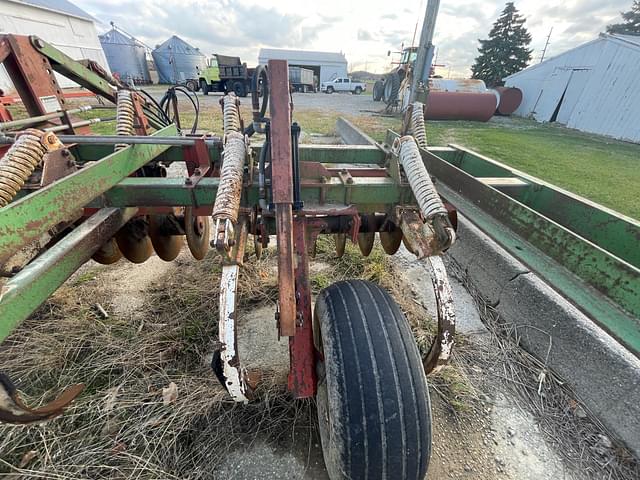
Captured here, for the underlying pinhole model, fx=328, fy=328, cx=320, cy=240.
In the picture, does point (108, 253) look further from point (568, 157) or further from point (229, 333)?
point (568, 157)

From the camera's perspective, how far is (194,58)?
111 ft

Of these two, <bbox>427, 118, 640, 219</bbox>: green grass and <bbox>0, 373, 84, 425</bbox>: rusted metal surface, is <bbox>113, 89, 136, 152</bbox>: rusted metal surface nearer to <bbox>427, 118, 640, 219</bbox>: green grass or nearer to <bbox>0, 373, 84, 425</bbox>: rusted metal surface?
<bbox>0, 373, 84, 425</bbox>: rusted metal surface

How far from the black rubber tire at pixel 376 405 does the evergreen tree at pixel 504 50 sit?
33.3 meters

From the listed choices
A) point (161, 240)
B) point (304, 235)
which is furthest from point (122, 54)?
point (304, 235)

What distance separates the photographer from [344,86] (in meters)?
34.4

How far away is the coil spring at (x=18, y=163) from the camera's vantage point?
133cm

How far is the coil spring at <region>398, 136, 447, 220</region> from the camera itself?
4.76 feet

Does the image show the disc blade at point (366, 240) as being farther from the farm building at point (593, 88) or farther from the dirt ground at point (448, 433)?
the farm building at point (593, 88)

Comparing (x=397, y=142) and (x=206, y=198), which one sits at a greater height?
(x=397, y=142)

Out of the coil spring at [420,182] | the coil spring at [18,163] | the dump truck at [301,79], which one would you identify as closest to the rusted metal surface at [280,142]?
the coil spring at [420,182]

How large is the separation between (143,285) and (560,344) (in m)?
3.37

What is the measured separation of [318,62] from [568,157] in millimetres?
40471

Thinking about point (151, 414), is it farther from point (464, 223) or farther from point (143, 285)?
point (464, 223)

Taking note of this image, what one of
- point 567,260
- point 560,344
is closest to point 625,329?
point 567,260
